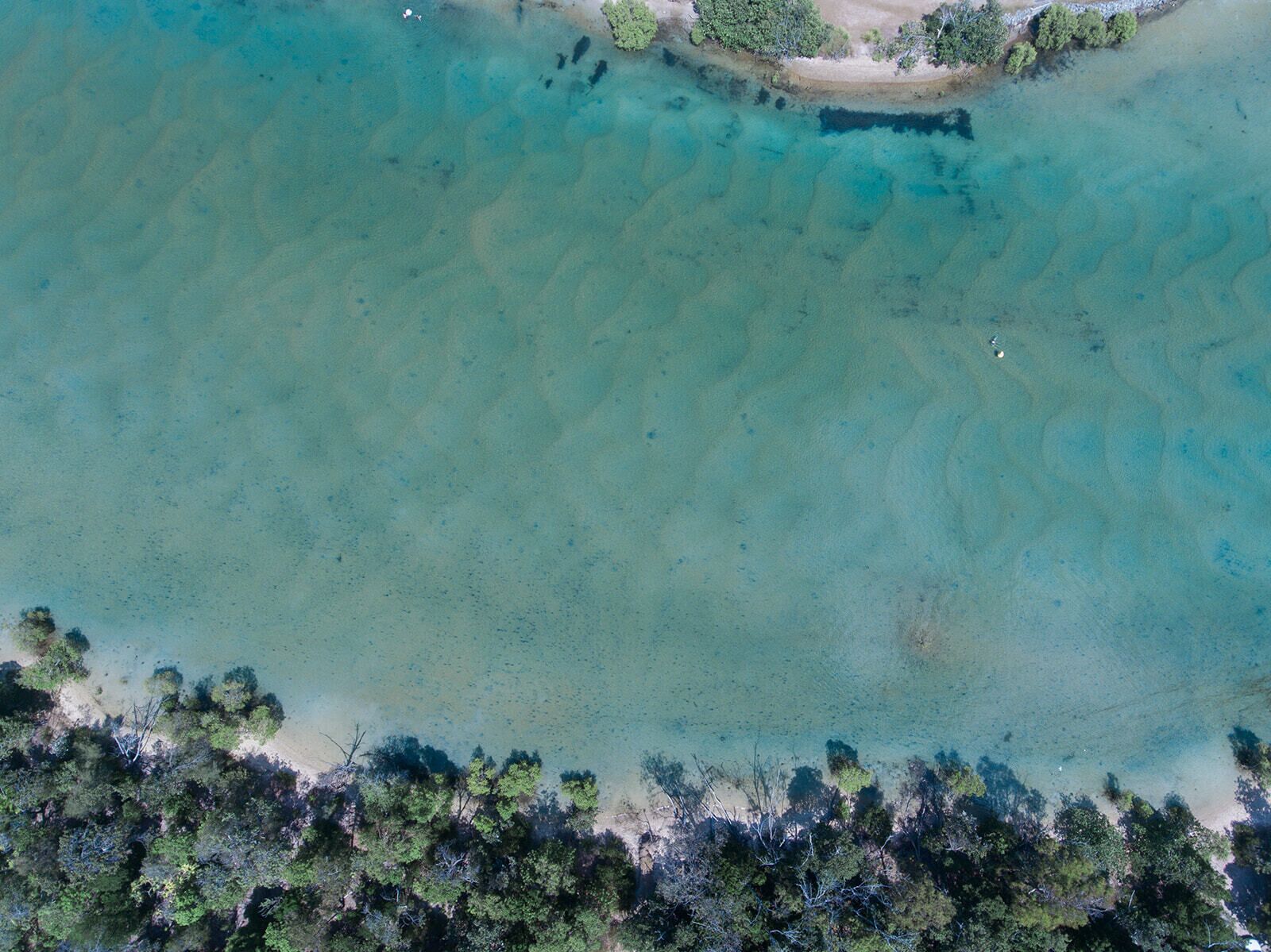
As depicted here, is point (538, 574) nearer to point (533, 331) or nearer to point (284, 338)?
point (533, 331)

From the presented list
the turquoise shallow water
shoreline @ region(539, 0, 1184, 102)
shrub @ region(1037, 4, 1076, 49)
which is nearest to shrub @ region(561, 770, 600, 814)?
the turquoise shallow water

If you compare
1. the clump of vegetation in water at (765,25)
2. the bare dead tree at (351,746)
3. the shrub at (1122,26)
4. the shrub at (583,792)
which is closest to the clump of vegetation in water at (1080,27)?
the shrub at (1122,26)

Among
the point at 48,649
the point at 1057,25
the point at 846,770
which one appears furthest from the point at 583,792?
the point at 1057,25

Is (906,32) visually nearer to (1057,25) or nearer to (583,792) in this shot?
(1057,25)

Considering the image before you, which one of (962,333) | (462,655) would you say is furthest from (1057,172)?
(462,655)

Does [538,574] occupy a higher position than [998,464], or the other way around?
[998,464]

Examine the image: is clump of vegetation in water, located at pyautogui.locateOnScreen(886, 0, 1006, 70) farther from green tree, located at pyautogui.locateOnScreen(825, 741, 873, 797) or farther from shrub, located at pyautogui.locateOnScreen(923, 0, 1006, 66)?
green tree, located at pyautogui.locateOnScreen(825, 741, 873, 797)

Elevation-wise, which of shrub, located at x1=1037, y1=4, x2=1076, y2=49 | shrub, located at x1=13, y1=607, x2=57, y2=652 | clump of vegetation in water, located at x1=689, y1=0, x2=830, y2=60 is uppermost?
shrub, located at x1=1037, y1=4, x2=1076, y2=49

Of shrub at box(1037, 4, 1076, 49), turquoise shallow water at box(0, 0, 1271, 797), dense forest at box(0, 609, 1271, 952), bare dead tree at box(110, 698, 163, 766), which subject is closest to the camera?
dense forest at box(0, 609, 1271, 952)
